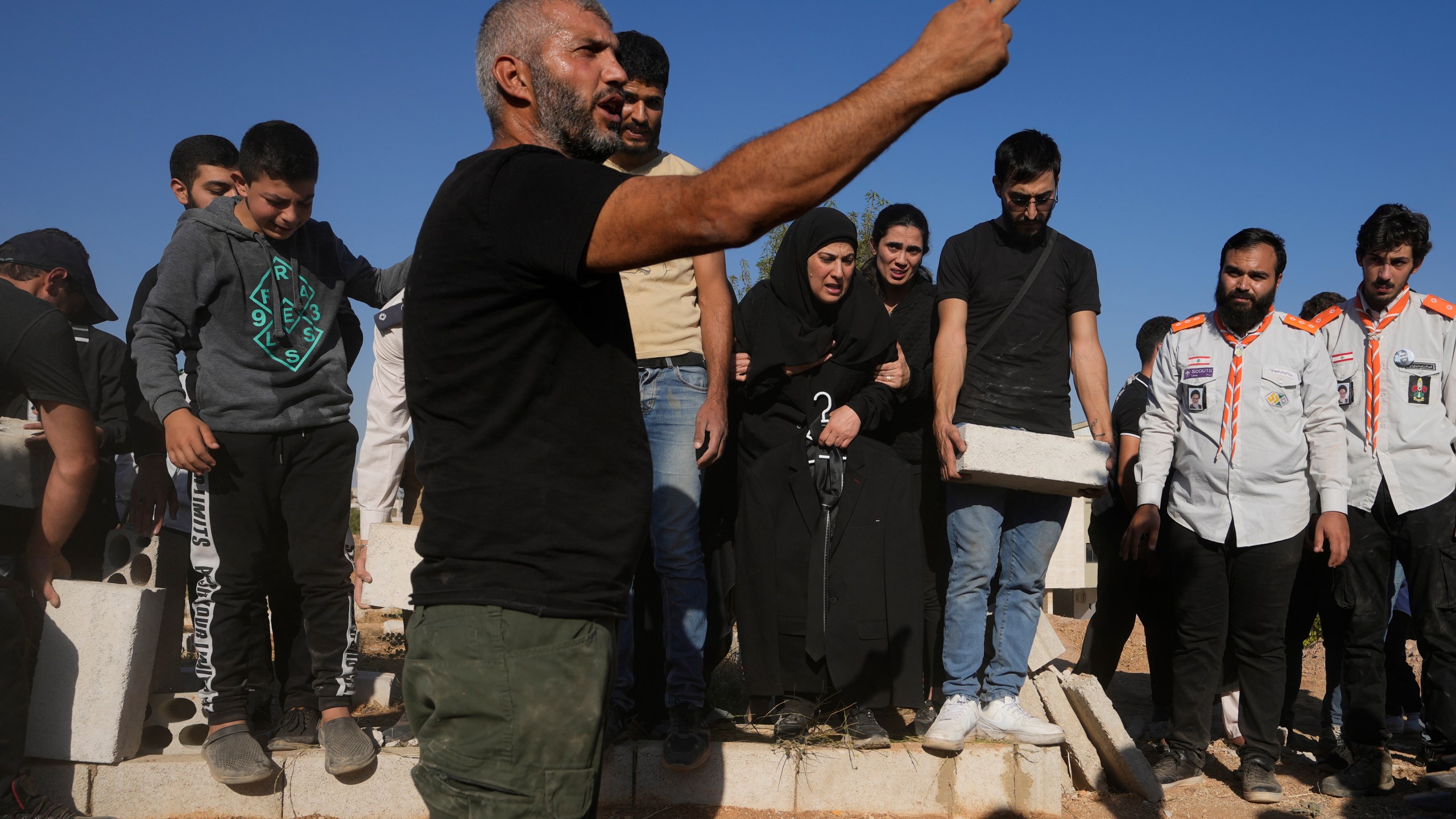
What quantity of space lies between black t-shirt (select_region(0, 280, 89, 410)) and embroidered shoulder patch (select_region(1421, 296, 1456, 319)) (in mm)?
6054

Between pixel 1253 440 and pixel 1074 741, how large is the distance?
1.61m

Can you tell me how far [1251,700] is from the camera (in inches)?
179

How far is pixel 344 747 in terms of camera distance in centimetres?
392

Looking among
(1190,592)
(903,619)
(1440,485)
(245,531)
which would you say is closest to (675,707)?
(903,619)

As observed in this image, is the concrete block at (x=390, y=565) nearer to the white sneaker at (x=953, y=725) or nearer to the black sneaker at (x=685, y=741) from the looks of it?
the black sneaker at (x=685, y=741)

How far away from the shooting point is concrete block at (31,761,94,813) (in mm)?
3908

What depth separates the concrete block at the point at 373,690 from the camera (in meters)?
5.24

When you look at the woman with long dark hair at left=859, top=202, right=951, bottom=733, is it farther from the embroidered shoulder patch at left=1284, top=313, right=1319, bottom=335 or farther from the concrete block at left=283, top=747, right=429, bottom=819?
the concrete block at left=283, top=747, right=429, bottom=819

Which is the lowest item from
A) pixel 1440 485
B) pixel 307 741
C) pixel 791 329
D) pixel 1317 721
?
pixel 1317 721

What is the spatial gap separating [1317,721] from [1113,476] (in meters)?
2.37

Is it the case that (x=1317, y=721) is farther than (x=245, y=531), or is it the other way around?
(x=1317, y=721)

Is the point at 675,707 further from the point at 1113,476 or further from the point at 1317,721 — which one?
the point at 1317,721

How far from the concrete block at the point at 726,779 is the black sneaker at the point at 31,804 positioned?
2087 mm

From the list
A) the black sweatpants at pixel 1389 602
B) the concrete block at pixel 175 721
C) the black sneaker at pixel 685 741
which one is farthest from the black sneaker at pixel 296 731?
the black sweatpants at pixel 1389 602
